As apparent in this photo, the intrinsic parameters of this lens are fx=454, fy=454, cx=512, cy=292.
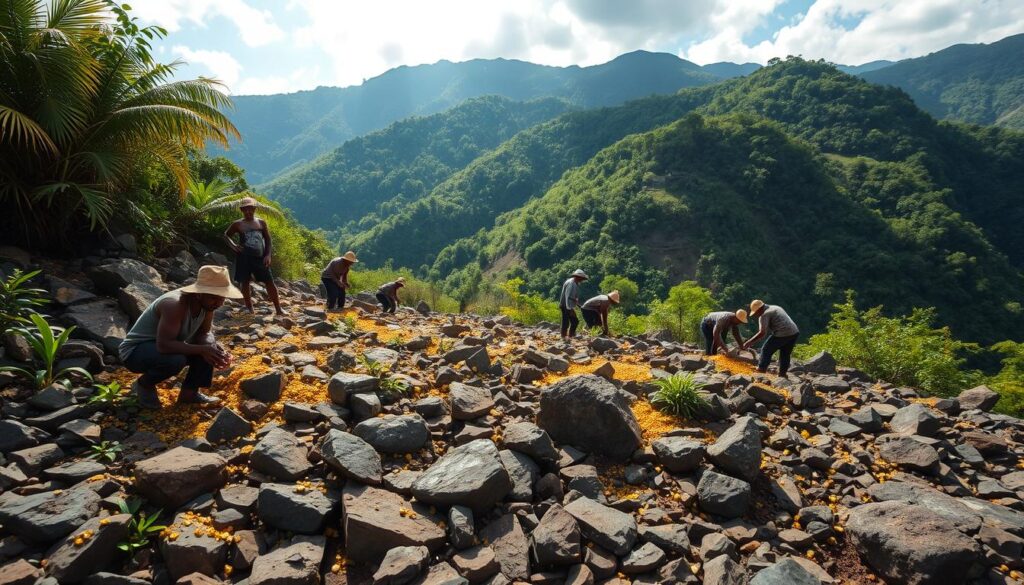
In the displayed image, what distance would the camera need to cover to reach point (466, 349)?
6855 mm

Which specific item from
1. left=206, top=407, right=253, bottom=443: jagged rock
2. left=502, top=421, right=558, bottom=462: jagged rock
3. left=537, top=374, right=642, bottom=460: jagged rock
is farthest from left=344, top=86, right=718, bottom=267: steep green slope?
left=502, top=421, right=558, bottom=462: jagged rock

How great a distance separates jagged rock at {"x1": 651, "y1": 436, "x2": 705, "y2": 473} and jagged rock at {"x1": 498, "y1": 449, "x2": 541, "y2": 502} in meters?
1.33

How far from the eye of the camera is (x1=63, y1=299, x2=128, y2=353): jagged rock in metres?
5.52

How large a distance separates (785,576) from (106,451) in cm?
542

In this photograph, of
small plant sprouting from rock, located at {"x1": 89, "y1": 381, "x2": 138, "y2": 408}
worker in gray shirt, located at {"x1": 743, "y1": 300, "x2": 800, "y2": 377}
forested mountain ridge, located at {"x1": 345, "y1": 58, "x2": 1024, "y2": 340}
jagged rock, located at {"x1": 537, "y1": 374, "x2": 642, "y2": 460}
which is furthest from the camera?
forested mountain ridge, located at {"x1": 345, "y1": 58, "x2": 1024, "y2": 340}

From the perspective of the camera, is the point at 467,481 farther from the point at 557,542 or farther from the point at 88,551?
the point at 88,551

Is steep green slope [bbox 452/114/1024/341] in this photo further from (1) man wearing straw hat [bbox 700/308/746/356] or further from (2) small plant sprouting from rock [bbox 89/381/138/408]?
(2) small plant sprouting from rock [bbox 89/381/138/408]

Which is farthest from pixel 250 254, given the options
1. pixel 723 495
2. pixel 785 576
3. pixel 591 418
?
pixel 785 576

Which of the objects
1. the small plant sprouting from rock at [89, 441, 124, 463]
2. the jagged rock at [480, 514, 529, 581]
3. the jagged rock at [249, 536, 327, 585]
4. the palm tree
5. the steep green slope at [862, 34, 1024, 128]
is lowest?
the jagged rock at [480, 514, 529, 581]

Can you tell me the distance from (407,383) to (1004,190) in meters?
121

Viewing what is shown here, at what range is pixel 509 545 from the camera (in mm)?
3508

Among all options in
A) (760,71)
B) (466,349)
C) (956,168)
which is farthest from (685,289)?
(760,71)

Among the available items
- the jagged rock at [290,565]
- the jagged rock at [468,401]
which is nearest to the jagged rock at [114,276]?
the jagged rock at [468,401]

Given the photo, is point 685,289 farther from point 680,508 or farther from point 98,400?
point 98,400
